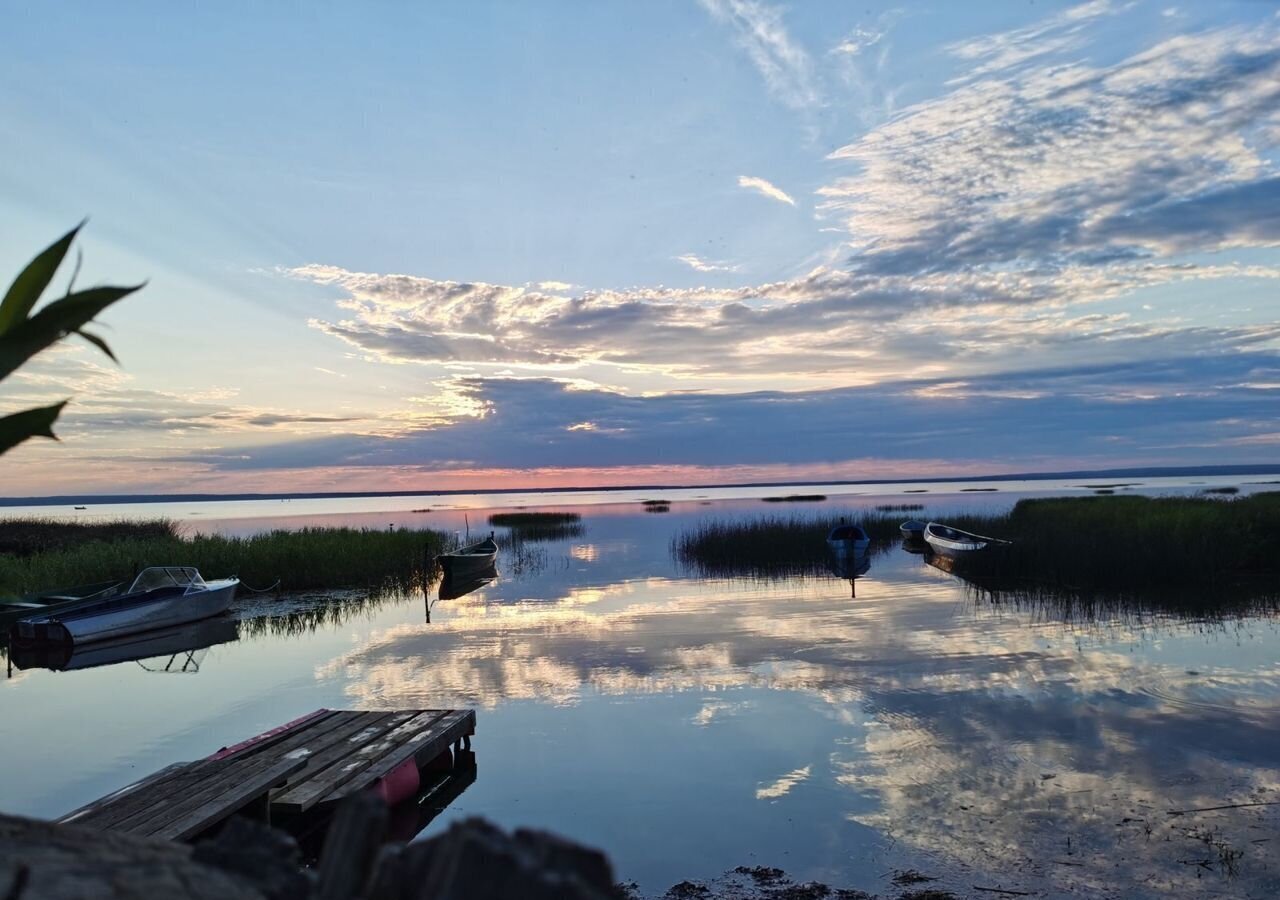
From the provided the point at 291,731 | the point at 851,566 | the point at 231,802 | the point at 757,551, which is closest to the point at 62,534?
the point at 757,551

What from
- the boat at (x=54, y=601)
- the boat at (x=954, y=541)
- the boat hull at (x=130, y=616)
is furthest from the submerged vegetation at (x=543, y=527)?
the boat at (x=54, y=601)

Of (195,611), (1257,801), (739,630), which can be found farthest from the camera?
(195,611)

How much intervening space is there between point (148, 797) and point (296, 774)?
1511 millimetres

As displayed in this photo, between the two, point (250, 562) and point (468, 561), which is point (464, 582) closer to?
point (468, 561)

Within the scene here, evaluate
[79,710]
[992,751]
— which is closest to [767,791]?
[992,751]

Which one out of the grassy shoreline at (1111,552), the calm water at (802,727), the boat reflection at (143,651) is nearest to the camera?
the calm water at (802,727)

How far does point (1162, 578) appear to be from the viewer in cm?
2642

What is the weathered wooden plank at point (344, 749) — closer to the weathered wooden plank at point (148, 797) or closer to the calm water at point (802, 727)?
the weathered wooden plank at point (148, 797)

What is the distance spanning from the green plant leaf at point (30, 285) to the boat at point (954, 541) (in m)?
34.9

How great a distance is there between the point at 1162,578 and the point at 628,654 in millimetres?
18599

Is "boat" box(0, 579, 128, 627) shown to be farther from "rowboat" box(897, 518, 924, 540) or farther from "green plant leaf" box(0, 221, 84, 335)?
"rowboat" box(897, 518, 924, 540)

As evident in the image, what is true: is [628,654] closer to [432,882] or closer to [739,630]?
[739,630]

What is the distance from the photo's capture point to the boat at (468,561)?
1288 inches

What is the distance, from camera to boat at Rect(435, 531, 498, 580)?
32.7m
